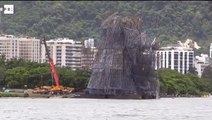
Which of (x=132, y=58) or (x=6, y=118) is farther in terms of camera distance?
(x=132, y=58)

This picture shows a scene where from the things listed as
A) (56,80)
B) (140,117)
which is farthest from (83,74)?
(140,117)

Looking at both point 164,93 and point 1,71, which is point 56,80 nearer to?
point 1,71

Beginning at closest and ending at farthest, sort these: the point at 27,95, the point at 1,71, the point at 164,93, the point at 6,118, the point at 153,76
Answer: the point at 6,118, the point at 27,95, the point at 153,76, the point at 1,71, the point at 164,93

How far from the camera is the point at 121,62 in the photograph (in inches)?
5192

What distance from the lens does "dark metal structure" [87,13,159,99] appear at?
131 meters

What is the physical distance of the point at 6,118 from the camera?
6575cm

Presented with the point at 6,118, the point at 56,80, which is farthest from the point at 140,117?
the point at 56,80

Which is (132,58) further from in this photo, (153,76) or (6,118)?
(6,118)

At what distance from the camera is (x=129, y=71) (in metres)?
131

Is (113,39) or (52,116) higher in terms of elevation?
(113,39)

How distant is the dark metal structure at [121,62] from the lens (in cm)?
13100

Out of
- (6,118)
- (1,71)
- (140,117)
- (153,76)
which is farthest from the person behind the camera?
(1,71)

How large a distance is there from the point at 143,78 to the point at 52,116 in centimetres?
6695

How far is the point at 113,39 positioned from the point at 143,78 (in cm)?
871
